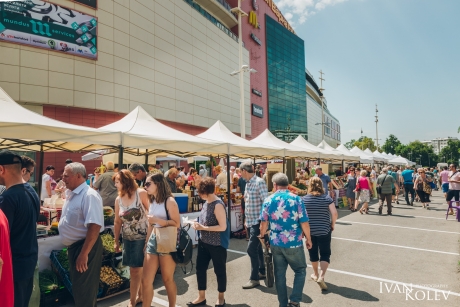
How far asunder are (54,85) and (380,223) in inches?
706

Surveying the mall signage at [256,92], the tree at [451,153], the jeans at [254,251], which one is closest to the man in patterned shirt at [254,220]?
the jeans at [254,251]

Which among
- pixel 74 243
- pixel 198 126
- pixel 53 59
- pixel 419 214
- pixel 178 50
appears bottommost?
pixel 419 214

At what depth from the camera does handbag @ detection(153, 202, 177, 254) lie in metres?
3.71

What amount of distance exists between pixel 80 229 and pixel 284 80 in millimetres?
57121

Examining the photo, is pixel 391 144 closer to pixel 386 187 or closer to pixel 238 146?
pixel 386 187

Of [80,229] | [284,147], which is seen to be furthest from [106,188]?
[284,147]

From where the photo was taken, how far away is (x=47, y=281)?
432cm

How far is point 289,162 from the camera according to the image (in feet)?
51.6

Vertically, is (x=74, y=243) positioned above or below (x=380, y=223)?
above

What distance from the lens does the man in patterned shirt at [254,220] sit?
4957 mm

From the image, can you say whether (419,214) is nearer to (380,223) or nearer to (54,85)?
(380,223)

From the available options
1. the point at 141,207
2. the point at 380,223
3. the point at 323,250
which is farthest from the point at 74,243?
the point at 380,223

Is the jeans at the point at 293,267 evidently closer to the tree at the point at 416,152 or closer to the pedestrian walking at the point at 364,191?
the pedestrian walking at the point at 364,191

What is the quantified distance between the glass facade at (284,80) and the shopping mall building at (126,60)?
7.64 meters
